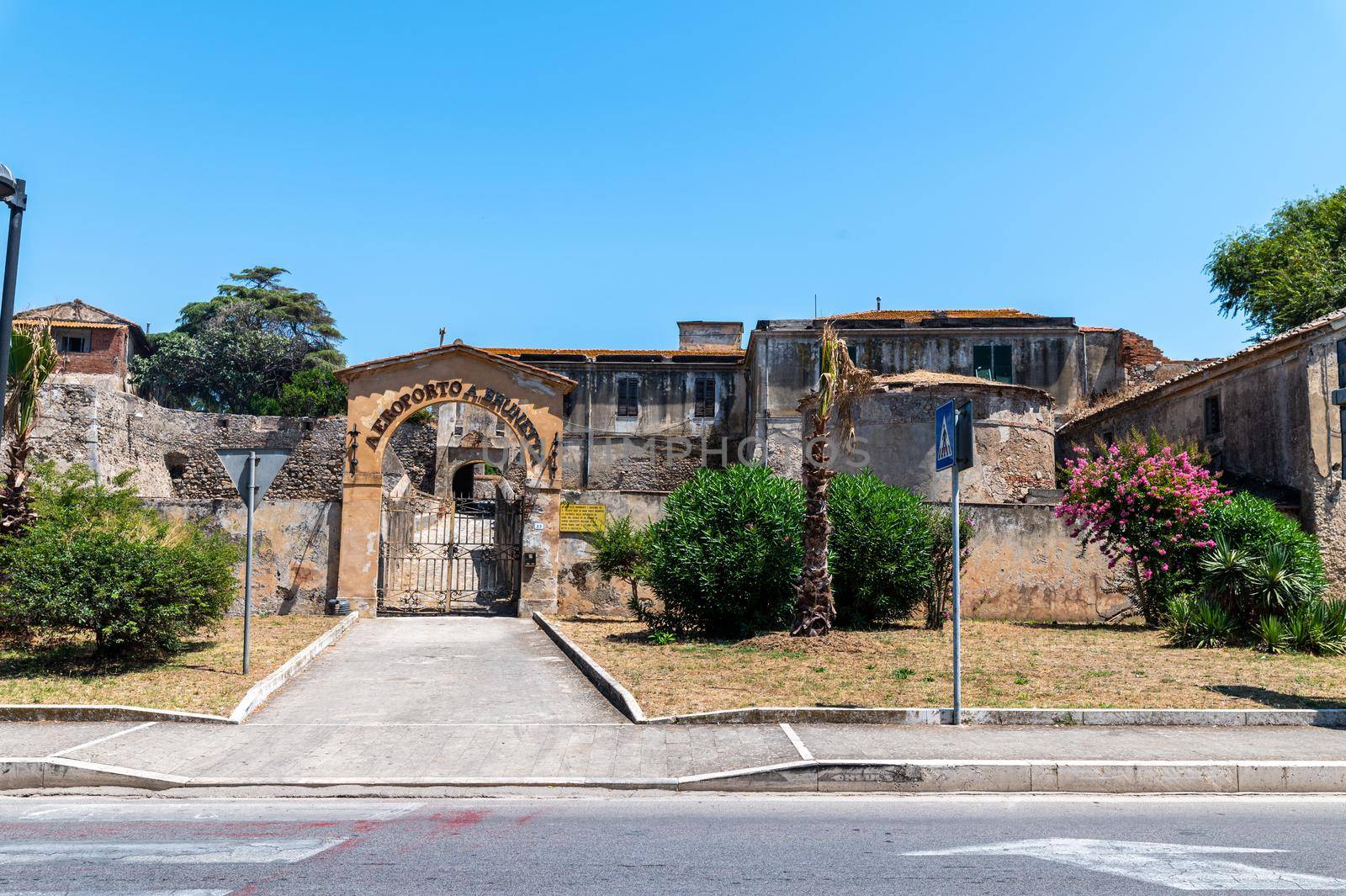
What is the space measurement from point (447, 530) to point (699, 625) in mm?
16969

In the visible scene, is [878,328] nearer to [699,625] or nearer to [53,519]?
[699,625]

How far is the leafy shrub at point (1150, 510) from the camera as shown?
17.8 metres

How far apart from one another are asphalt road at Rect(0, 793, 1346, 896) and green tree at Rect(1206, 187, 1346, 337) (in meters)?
29.8

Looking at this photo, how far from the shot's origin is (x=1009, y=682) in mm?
11852

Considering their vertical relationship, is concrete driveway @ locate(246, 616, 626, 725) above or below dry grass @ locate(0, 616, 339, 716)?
below

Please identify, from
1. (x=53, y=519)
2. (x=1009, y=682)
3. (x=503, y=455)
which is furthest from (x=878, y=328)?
(x=53, y=519)

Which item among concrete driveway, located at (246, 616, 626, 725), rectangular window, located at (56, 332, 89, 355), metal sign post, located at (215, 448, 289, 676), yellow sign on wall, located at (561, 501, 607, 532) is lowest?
concrete driveway, located at (246, 616, 626, 725)

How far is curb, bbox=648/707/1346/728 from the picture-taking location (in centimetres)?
980

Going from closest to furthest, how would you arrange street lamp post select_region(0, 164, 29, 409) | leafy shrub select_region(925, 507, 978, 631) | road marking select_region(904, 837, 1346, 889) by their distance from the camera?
road marking select_region(904, 837, 1346, 889) → street lamp post select_region(0, 164, 29, 409) → leafy shrub select_region(925, 507, 978, 631)

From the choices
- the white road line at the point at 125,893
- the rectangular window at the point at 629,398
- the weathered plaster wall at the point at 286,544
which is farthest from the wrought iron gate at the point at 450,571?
the rectangular window at the point at 629,398

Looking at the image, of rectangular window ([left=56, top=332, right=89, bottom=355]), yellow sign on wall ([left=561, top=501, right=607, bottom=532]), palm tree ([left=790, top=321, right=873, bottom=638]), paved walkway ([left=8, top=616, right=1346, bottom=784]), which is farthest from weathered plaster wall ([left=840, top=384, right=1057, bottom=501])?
rectangular window ([left=56, top=332, right=89, bottom=355])

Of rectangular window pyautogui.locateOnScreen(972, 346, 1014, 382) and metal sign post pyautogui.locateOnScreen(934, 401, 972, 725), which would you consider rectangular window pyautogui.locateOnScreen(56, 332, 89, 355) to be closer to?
rectangular window pyautogui.locateOnScreen(972, 346, 1014, 382)

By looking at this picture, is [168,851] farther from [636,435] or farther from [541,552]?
[636,435]

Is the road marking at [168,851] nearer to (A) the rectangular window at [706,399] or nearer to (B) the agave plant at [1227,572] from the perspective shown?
(B) the agave plant at [1227,572]
